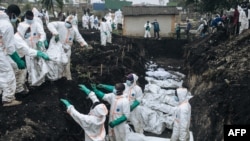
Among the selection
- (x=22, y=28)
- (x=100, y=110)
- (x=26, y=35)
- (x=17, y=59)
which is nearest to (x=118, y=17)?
(x=26, y=35)

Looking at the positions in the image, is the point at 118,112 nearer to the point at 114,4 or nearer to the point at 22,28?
the point at 22,28

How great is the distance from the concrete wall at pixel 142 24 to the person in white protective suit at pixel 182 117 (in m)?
20.9

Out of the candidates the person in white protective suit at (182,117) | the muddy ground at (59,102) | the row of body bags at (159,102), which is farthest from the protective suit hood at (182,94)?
the muddy ground at (59,102)

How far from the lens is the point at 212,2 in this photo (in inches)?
848

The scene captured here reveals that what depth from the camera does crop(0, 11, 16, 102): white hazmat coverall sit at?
7.37 m

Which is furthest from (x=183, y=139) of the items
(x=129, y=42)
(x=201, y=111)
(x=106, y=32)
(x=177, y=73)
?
(x=129, y=42)

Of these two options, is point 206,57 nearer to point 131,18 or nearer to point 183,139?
point 183,139

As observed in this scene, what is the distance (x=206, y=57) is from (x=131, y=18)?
14102 mm

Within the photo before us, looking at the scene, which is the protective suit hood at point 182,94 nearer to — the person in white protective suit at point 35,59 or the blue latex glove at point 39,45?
the person in white protective suit at point 35,59

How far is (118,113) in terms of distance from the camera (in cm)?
812

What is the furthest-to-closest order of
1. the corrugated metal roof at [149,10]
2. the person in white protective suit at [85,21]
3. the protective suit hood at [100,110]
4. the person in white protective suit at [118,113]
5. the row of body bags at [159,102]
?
the person in white protective suit at [85,21] < the corrugated metal roof at [149,10] < the row of body bags at [159,102] < the person in white protective suit at [118,113] < the protective suit hood at [100,110]

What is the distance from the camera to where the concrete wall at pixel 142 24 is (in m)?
29.0

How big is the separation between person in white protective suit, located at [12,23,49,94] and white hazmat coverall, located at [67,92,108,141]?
1.88 metres

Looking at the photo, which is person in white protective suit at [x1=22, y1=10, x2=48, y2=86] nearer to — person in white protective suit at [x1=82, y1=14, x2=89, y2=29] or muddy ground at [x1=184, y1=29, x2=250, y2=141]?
muddy ground at [x1=184, y1=29, x2=250, y2=141]
